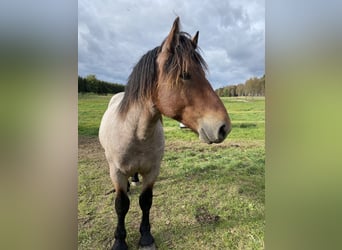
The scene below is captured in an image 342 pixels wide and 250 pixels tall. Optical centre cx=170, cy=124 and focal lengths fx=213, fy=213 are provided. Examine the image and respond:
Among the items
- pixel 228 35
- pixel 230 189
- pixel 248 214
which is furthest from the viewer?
pixel 230 189

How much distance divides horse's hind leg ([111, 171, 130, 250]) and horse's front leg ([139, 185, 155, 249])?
0.11 m

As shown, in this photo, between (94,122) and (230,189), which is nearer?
(94,122)

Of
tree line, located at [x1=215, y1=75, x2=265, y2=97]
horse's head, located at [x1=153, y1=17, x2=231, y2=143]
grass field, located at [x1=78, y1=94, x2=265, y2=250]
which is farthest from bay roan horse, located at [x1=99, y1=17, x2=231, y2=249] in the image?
tree line, located at [x1=215, y1=75, x2=265, y2=97]

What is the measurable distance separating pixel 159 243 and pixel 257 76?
1254mm

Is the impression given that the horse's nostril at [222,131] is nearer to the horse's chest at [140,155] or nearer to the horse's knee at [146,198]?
the horse's chest at [140,155]

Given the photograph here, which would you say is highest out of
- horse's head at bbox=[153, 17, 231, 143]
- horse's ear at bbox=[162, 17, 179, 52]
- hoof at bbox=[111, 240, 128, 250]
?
horse's ear at bbox=[162, 17, 179, 52]

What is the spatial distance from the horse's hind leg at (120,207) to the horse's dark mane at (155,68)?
45 centimetres

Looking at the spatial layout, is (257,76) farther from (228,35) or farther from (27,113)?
(27,113)

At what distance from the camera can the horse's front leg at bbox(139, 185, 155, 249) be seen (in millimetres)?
1371

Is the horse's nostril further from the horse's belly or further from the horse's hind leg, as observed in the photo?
the horse's hind leg

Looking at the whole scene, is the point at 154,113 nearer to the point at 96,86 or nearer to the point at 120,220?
the point at 96,86

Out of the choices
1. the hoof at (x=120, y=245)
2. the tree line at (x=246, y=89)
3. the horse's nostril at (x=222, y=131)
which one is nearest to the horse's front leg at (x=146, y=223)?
the hoof at (x=120, y=245)

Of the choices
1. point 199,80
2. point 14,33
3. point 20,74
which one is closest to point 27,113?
point 20,74

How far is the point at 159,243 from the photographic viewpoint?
1431 mm
